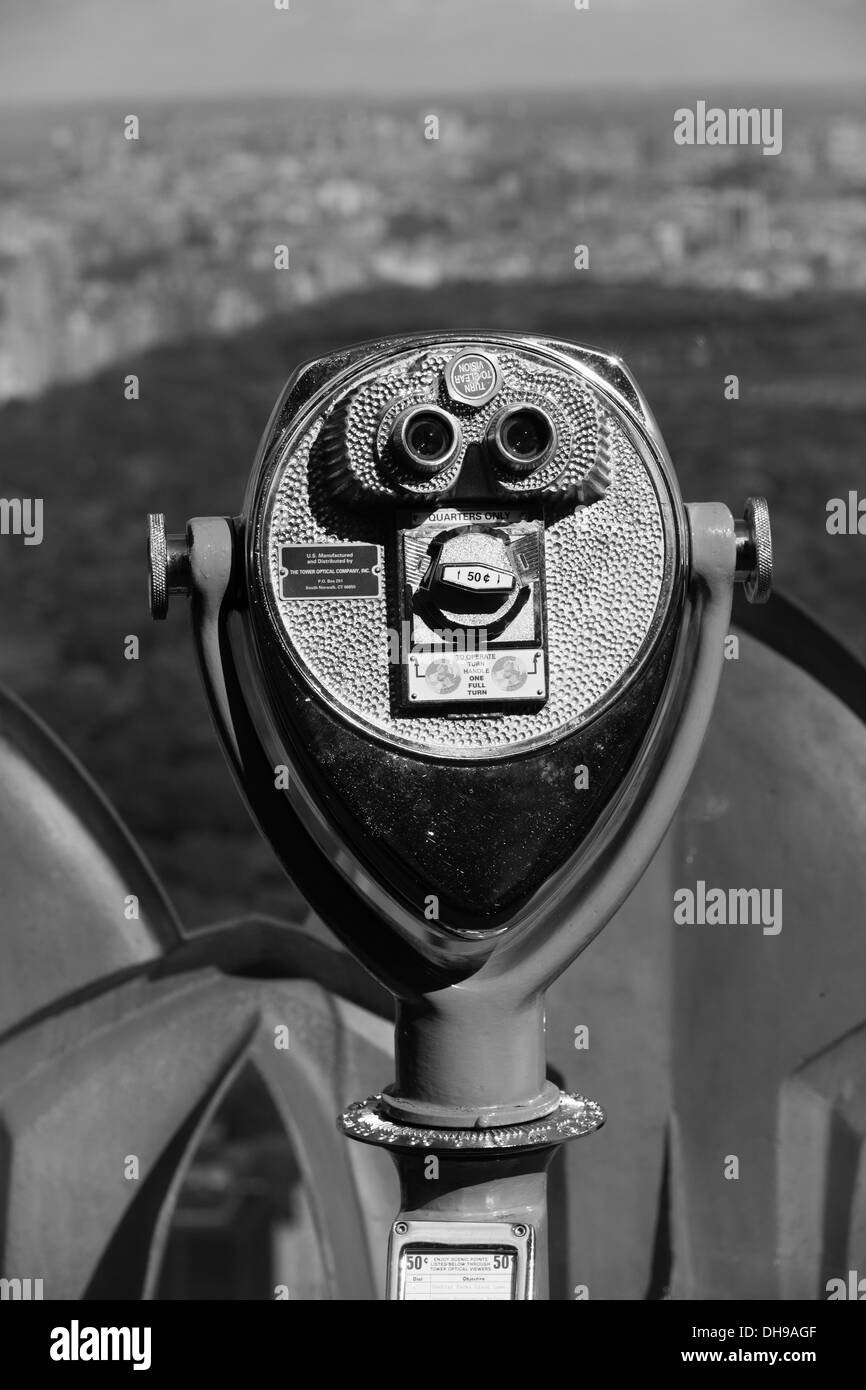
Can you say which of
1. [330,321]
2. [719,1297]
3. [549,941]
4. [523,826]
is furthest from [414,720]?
[330,321]

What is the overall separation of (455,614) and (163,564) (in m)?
0.32

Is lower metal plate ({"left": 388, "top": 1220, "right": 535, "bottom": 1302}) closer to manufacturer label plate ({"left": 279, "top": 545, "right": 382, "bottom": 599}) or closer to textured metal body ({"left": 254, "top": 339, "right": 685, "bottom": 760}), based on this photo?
Answer: textured metal body ({"left": 254, "top": 339, "right": 685, "bottom": 760})

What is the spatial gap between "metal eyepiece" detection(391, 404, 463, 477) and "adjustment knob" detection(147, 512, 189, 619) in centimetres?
26

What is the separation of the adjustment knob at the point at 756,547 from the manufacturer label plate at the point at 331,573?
41 centimetres

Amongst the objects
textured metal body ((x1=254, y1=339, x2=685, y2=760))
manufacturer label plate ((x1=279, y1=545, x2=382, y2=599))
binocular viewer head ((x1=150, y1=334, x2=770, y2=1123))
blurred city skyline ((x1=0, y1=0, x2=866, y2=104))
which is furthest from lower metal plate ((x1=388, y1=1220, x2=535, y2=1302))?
blurred city skyline ((x1=0, y1=0, x2=866, y2=104))

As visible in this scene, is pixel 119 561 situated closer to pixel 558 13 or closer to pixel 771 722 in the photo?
pixel 558 13

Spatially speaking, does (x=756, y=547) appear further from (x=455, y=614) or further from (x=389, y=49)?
(x=389, y=49)

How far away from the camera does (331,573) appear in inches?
73.6

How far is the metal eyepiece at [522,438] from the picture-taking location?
185cm

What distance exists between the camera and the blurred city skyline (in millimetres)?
32188

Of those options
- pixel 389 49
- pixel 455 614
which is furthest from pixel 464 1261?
pixel 389 49

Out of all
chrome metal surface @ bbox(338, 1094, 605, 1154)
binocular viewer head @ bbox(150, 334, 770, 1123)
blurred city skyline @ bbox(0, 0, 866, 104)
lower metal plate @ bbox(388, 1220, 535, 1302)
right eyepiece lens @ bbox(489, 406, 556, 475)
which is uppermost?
blurred city skyline @ bbox(0, 0, 866, 104)

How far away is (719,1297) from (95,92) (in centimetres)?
3261

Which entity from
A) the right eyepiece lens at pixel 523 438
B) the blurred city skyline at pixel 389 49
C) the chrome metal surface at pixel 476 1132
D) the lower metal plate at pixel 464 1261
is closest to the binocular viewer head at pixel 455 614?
the right eyepiece lens at pixel 523 438
